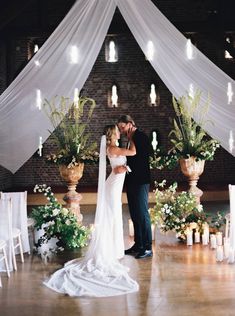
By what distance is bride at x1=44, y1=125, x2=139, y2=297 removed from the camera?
190 inches

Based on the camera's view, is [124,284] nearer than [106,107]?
Yes

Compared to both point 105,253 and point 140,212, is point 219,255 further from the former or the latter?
point 105,253

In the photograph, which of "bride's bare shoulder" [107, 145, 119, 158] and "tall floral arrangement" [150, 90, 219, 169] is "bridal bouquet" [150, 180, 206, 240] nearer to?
"tall floral arrangement" [150, 90, 219, 169]

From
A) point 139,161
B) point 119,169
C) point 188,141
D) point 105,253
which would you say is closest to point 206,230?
point 188,141

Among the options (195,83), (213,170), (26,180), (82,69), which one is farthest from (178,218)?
(26,180)

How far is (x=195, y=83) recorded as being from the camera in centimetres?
632

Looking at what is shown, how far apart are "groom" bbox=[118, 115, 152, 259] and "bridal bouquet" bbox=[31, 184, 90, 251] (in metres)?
0.89

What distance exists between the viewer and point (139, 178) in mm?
5996

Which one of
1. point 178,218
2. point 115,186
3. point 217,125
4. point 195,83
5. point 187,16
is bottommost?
point 178,218

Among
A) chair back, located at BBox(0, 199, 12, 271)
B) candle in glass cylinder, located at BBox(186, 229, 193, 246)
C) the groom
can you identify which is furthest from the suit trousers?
chair back, located at BBox(0, 199, 12, 271)

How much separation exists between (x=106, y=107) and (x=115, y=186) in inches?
261

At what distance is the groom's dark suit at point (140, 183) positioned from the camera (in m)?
6.00

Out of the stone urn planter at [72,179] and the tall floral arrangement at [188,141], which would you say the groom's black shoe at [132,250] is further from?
the tall floral arrangement at [188,141]

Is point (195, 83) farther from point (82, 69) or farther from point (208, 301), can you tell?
point (208, 301)
